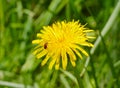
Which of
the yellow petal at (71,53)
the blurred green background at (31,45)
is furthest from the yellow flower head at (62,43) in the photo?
the blurred green background at (31,45)

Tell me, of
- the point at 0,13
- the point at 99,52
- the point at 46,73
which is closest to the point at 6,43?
the point at 0,13

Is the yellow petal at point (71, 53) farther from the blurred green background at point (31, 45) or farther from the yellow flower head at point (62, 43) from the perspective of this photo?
the blurred green background at point (31, 45)

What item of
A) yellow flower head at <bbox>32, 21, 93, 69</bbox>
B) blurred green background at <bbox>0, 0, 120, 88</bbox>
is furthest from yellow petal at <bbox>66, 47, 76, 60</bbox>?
blurred green background at <bbox>0, 0, 120, 88</bbox>

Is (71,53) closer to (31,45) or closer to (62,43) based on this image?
(62,43)

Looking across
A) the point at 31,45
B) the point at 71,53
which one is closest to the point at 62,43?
the point at 71,53

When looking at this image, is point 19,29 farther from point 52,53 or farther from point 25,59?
point 52,53

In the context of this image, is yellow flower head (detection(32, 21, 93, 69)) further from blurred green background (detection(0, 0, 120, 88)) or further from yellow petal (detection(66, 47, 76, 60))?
blurred green background (detection(0, 0, 120, 88))
